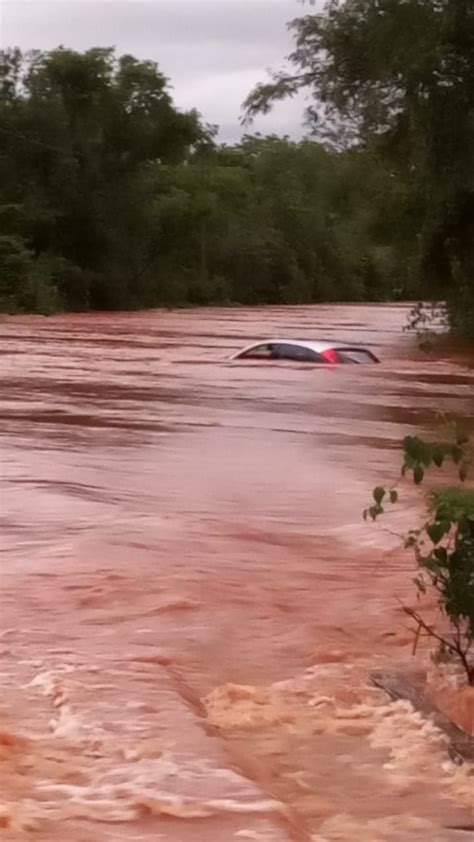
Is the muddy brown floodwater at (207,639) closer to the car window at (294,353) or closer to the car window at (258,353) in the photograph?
the car window at (294,353)

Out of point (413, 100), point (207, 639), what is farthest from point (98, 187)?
point (207, 639)

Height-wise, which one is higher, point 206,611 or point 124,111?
point 124,111

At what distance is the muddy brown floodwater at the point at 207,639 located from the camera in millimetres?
4891

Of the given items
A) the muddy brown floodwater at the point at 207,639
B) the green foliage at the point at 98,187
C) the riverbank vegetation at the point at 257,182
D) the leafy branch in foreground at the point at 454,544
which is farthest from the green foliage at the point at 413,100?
the green foliage at the point at 98,187

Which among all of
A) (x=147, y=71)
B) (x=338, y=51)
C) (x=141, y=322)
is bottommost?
(x=141, y=322)

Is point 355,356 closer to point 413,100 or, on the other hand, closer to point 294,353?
point 294,353

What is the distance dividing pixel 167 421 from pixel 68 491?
6.62 meters

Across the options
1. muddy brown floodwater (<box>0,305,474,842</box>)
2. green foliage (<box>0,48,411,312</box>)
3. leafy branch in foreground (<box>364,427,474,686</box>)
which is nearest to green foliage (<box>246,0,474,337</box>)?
muddy brown floodwater (<box>0,305,474,842</box>)

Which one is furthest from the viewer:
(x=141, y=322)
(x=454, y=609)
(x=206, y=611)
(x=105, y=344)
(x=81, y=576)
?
(x=141, y=322)

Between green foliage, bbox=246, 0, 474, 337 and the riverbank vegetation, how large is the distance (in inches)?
1.5

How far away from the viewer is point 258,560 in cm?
993

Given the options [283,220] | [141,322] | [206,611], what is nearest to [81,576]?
[206,611]

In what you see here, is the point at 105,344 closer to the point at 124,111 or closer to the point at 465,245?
the point at 465,245

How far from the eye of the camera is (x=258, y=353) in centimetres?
2927
